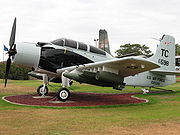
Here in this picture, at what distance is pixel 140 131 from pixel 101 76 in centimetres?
500

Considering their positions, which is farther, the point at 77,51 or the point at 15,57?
the point at 77,51

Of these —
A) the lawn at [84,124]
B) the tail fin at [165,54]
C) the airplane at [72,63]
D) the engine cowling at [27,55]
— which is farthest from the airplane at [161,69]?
the lawn at [84,124]

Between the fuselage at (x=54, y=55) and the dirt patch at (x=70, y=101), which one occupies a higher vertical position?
the fuselage at (x=54, y=55)

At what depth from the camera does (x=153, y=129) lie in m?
6.15

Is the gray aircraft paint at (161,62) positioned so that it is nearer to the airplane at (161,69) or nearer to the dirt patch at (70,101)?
the airplane at (161,69)

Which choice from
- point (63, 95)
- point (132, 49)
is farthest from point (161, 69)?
point (132, 49)

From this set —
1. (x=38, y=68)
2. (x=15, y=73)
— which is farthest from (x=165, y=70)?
(x=15, y=73)

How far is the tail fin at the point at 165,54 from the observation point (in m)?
15.7

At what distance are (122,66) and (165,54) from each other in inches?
→ 254

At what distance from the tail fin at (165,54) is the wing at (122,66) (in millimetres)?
4906

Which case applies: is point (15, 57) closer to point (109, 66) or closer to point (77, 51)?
point (77, 51)

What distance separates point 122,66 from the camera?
34.7 feet

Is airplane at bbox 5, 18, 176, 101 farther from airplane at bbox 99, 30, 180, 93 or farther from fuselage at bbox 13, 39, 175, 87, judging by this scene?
airplane at bbox 99, 30, 180, 93

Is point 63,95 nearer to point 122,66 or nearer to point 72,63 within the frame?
point 72,63
